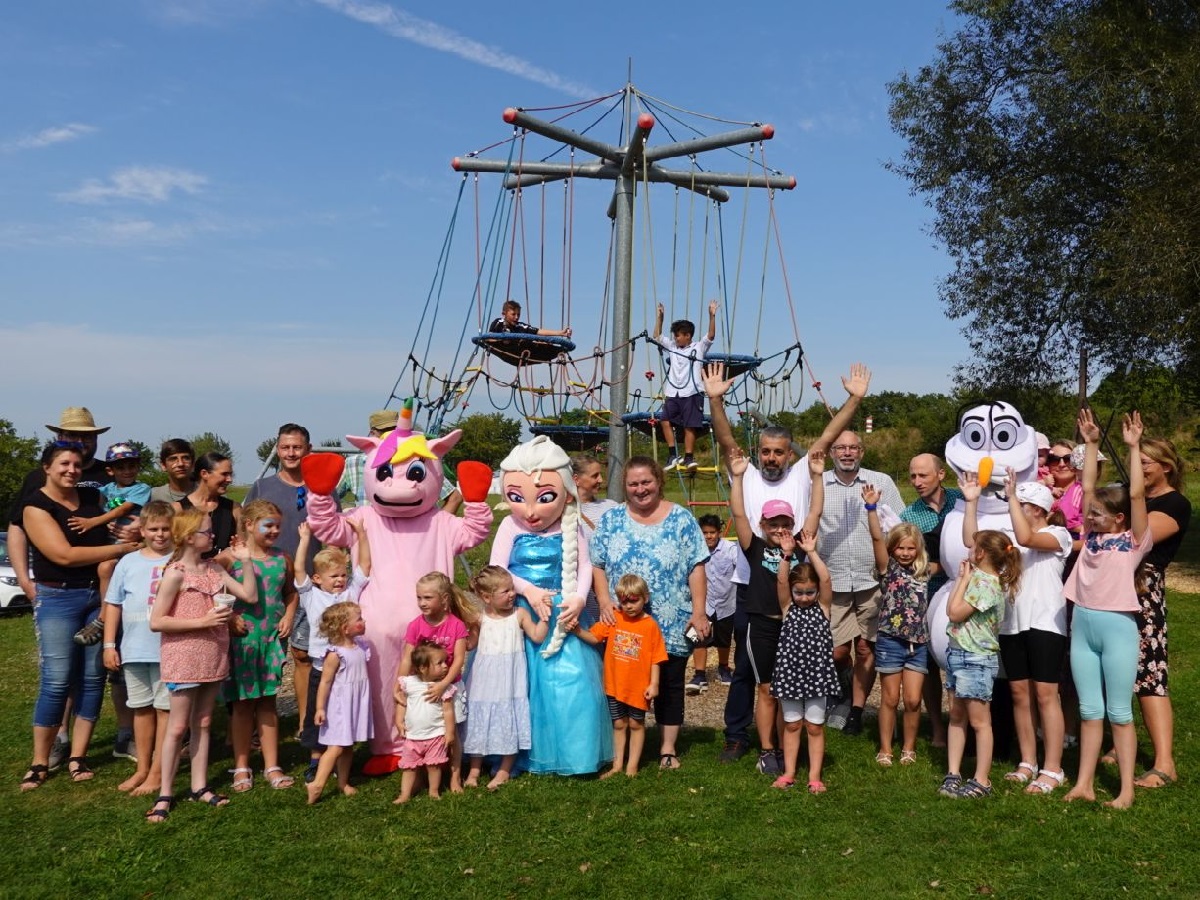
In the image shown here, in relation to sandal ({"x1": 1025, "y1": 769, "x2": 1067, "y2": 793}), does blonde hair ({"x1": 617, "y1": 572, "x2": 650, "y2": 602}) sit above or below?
above

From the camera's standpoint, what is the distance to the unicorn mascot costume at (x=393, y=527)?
497 cm

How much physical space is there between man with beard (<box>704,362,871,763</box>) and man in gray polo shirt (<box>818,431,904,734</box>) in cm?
35

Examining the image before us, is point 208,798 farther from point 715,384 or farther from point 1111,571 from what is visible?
point 1111,571

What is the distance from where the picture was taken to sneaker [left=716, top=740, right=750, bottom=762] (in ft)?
17.6

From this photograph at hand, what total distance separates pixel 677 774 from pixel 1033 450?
2600 mm

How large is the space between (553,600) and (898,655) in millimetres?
1919

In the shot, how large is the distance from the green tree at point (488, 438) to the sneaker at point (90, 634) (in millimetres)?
29291

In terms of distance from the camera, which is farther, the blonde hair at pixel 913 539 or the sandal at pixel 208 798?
the blonde hair at pixel 913 539

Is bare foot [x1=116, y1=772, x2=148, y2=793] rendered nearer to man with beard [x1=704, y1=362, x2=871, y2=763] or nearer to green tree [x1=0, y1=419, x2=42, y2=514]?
man with beard [x1=704, y1=362, x2=871, y2=763]

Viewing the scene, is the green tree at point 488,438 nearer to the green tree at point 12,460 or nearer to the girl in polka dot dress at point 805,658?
the green tree at point 12,460

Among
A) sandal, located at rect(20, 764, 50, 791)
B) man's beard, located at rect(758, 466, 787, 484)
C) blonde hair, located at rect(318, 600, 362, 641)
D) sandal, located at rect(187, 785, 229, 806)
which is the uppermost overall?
man's beard, located at rect(758, 466, 787, 484)

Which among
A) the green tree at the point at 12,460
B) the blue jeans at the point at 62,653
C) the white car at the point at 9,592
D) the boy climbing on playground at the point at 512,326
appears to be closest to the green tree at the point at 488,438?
Result: the green tree at the point at 12,460

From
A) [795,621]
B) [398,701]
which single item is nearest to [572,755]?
[398,701]

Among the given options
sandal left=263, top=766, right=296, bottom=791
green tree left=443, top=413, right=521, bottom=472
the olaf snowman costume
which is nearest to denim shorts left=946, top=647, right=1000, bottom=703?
the olaf snowman costume
